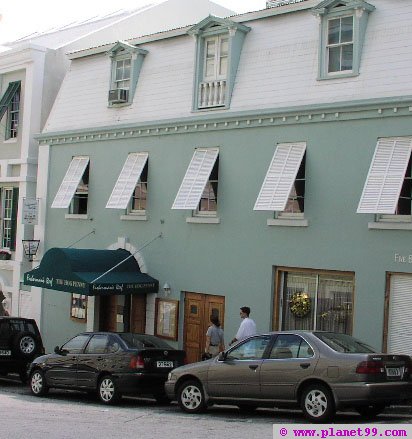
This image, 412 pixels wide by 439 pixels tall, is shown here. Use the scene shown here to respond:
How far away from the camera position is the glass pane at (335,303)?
1780 cm

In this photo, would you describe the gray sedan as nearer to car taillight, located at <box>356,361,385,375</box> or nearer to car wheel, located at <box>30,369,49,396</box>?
car taillight, located at <box>356,361,385,375</box>

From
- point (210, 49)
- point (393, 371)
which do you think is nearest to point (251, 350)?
point (393, 371)

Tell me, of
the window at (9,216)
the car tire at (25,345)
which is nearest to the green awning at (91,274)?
the car tire at (25,345)

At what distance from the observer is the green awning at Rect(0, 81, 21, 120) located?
26344 mm

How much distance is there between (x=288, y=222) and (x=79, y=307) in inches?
310

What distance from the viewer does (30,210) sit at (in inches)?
984

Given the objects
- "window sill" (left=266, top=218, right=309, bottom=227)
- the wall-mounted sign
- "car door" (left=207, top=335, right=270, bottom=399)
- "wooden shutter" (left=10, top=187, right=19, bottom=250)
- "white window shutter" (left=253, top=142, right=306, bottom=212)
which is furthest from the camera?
"wooden shutter" (left=10, top=187, right=19, bottom=250)

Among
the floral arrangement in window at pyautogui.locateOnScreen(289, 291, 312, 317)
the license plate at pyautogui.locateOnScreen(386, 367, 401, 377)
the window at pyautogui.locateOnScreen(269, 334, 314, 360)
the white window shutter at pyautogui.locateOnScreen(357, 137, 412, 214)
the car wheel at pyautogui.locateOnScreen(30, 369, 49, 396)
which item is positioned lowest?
the car wheel at pyautogui.locateOnScreen(30, 369, 49, 396)

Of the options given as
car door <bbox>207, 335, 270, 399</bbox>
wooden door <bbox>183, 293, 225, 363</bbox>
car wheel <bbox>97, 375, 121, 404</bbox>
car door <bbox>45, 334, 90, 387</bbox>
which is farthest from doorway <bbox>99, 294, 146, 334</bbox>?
car door <bbox>207, 335, 270, 399</bbox>

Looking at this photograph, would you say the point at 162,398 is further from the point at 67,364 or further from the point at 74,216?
the point at 74,216

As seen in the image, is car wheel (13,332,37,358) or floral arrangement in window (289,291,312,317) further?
car wheel (13,332,37,358)

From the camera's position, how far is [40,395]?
18.7m

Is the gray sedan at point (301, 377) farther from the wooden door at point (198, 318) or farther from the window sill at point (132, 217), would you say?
the window sill at point (132, 217)

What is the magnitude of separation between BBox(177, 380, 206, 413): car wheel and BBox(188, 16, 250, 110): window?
7384mm
